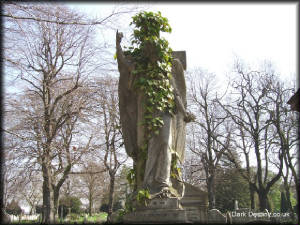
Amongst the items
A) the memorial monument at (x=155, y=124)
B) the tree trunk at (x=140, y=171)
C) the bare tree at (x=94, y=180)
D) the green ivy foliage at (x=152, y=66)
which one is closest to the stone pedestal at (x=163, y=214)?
the memorial monument at (x=155, y=124)

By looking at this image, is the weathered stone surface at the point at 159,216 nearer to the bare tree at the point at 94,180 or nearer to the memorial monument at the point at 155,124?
the memorial monument at the point at 155,124

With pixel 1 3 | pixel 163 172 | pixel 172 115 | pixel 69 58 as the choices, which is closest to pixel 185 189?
pixel 163 172

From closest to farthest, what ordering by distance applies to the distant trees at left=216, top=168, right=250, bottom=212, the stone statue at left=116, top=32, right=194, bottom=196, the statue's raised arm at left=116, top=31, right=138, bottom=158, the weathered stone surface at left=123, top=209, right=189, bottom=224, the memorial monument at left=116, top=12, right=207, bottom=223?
1. the weathered stone surface at left=123, top=209, right=189, bottom=224
2. the memorial monument at left=116, top=12, right=207, bottom=223
3. the stone statue at left=116, top=32, right=194, bottom=196
4. the statue's raised arm at left=116, top=31, right=138, bottom=158
5. the distant trees at left=216, top=168, right=250, bottom=212

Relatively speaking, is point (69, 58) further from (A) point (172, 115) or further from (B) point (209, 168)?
(B) point (209, 168)

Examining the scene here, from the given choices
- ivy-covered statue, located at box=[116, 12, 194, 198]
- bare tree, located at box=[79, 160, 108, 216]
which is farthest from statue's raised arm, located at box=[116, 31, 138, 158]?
bare tree, located at box=[79, 160, 108, 216]

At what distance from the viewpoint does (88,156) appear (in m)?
17.1

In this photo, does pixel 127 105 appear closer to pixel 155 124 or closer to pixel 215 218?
pixel 155 124

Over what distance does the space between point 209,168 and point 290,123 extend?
8.04 meters

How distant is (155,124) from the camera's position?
575 cm

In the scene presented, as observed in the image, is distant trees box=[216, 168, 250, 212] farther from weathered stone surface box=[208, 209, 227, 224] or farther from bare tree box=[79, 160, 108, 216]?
weathered stone surface box=[208, 209, 227, 224]

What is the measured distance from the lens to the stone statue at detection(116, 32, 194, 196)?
5.57 meters

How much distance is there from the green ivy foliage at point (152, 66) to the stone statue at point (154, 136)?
154mm

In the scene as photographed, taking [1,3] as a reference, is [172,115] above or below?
below

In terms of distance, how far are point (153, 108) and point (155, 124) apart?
373 mm
